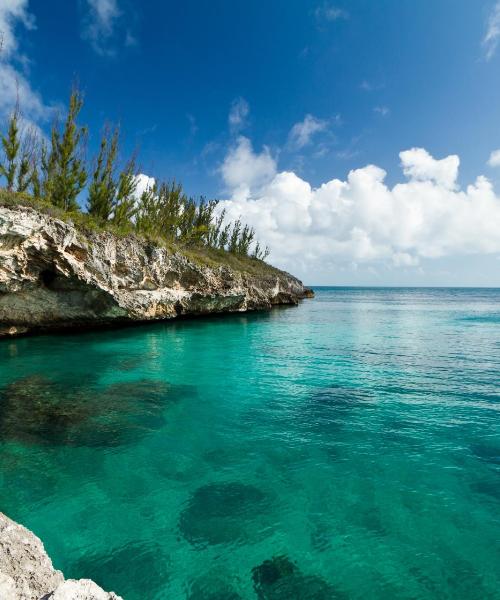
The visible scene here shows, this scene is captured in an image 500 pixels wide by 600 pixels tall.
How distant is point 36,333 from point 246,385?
1954cm

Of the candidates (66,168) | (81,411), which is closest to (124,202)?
(66,168)

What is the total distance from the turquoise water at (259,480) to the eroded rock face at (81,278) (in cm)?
875

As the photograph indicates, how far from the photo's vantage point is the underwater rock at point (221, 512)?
19.0 ft

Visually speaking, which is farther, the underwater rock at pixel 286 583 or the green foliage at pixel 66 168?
the green foliage at pixel 66 168

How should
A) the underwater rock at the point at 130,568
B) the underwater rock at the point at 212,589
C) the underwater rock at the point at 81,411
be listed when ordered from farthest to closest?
the underwater rock at the point at 81,411 → the underwater rock at the point at 130,568 → the underwater rock at the point at 212,589

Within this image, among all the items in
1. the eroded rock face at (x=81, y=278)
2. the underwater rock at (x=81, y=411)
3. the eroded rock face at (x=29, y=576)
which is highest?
the eroded rock face at (x=81, y=278)

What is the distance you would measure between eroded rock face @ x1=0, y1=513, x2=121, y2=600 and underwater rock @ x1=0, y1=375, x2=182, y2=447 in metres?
5.39

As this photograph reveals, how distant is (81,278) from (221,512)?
73.2ft

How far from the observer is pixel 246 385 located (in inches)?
573

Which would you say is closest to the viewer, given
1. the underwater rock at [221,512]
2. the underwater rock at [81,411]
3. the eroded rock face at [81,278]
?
the underwater rock at [221,512]

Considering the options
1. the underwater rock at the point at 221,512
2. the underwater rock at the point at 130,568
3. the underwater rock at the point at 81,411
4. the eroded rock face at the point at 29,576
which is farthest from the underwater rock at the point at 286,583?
the underwater rock at the point at 81,411

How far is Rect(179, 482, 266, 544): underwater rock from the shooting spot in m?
5.79

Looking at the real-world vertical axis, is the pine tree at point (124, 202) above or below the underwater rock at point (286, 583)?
above

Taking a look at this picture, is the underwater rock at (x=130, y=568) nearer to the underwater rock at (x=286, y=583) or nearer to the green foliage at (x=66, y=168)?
the underwater rock at (x=286, y=583)
